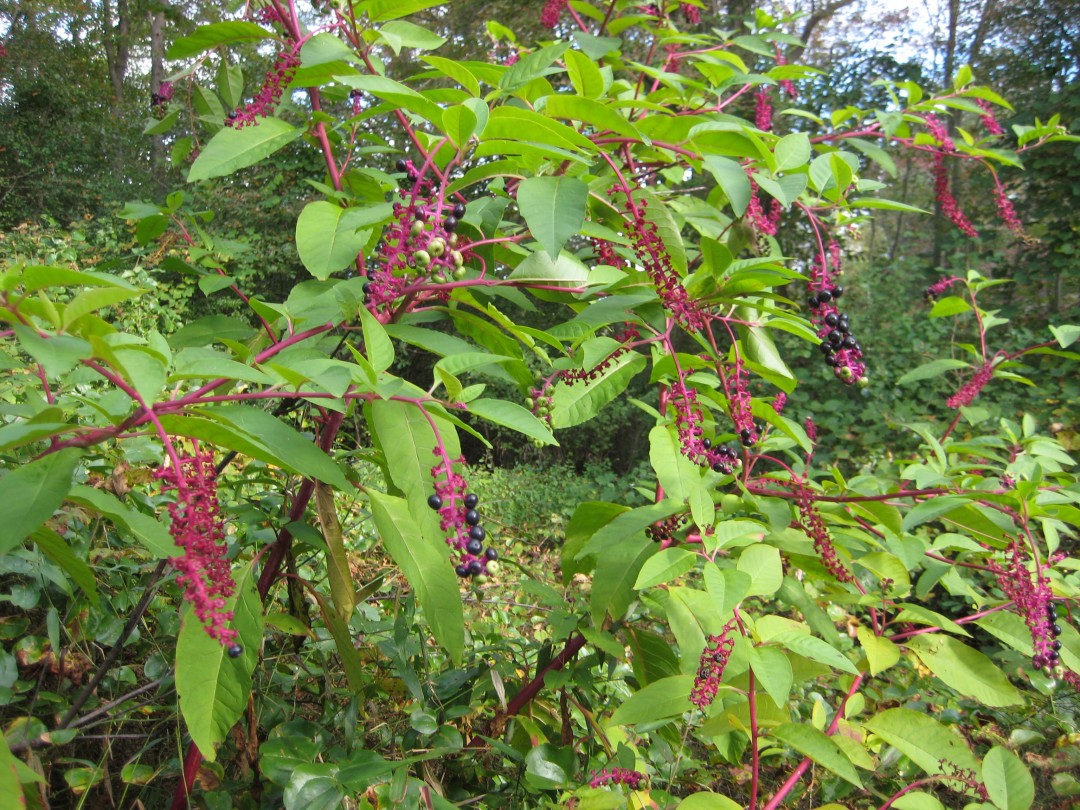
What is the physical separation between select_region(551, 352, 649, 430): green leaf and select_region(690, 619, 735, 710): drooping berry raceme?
0.46 meters

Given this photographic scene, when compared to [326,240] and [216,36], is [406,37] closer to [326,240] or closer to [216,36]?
[216,36]

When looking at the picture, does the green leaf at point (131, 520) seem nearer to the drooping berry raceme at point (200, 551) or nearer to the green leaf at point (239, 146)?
the drooping berry raceme at point (200, 551)

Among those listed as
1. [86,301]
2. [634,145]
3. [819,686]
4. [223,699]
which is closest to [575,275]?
[634,145]

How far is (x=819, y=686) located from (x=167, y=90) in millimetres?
3168

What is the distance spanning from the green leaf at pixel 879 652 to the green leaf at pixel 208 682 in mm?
1238

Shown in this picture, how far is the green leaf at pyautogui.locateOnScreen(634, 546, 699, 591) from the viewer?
4.00ft

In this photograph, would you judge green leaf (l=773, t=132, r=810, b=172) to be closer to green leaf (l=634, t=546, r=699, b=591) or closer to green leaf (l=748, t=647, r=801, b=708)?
green leaf (l=634, t=546, r=699, b=591)

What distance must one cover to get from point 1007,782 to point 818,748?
40 cm

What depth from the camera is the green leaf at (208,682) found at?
1129mm

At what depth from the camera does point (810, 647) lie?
1.29 metres

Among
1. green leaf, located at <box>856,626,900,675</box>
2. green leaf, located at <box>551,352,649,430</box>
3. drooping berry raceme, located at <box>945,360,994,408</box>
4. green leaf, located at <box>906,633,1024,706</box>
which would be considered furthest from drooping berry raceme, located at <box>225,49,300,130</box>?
drooping berry raceme, located at <box>945,360,994,408</box>

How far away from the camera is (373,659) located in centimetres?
219

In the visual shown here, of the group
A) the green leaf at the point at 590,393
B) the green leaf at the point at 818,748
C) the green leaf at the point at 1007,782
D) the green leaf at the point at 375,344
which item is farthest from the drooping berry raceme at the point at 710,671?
the green leaf at the point at 375,344

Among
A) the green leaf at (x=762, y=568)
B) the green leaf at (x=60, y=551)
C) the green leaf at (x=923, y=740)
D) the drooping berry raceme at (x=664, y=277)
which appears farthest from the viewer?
the green leaf at (x=923, y=740)
